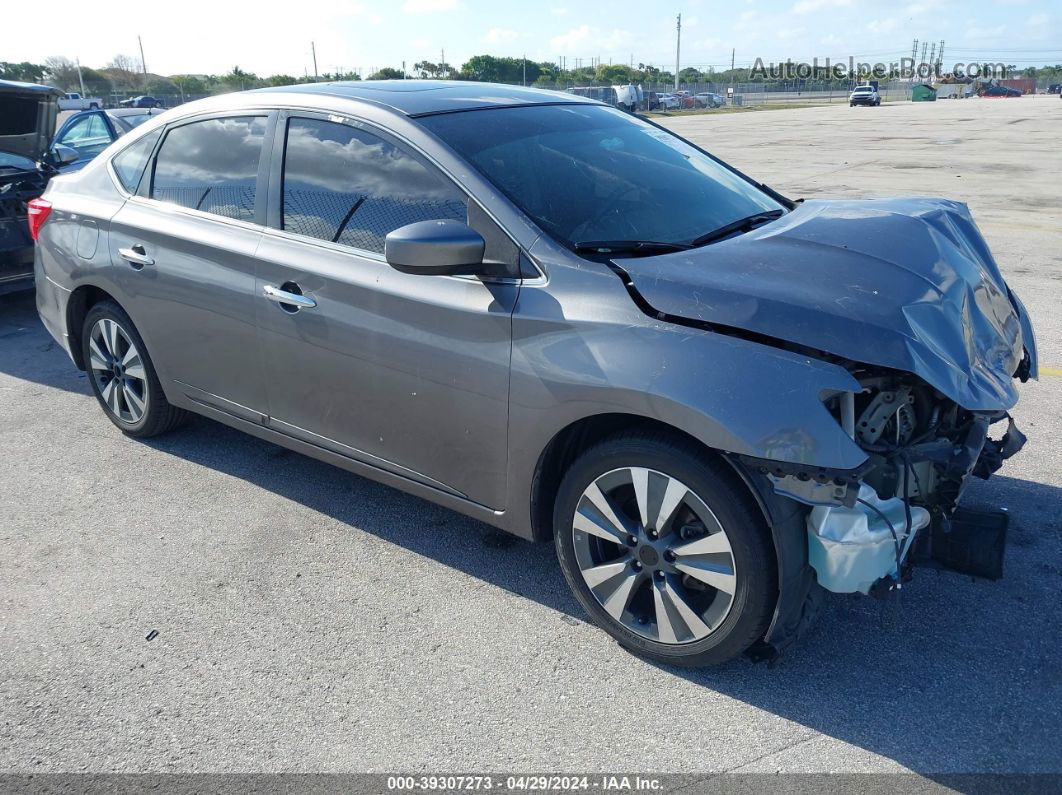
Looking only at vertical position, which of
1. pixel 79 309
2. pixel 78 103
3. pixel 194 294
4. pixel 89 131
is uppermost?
pixel 89 131

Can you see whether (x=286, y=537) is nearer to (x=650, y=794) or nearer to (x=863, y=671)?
(x=650, y=794)

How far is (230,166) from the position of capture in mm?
4012

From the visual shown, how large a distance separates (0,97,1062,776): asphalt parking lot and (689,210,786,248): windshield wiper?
1401 millimetres

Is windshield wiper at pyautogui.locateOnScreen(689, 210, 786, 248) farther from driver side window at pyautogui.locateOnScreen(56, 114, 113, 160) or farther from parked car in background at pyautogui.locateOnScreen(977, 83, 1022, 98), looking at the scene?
parked car in background at pyautogui.locateOnScreen(977, 83, 1022, 98)

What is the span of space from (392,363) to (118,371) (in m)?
2.20

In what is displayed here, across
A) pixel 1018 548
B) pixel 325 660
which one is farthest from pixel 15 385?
pixel 1018 548

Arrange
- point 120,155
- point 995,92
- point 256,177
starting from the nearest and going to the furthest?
point 256,177, point 120,155, point 995,92

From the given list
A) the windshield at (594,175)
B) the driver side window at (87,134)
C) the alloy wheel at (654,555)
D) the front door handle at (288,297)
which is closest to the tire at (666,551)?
the alloy wheel at (654,555)

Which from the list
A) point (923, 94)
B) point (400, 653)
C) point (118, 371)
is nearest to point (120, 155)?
point (118, 371)

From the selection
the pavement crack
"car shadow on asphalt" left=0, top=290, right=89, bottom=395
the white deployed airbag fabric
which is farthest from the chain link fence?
the pavement crack

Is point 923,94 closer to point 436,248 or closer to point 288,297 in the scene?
point 288,297

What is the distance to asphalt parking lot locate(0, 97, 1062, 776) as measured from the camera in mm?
→ 2646

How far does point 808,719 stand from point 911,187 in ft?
41.5

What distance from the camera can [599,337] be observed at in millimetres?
2848
